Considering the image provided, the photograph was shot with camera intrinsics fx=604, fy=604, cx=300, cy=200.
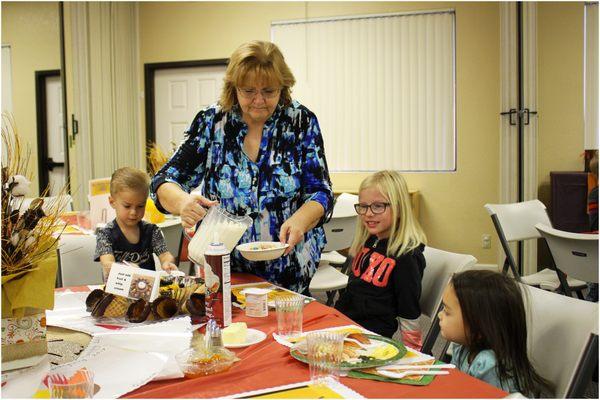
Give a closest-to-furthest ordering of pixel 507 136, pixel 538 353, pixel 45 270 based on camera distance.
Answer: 1. pixel 45 270
2. pixel 538 353
3. pixel 507 136

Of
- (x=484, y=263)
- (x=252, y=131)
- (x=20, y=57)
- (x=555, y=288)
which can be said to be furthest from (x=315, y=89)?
(x=252, y=131)

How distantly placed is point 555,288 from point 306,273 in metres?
1.99

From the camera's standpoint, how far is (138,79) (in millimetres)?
6785

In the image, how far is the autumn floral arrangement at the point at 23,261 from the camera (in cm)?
113

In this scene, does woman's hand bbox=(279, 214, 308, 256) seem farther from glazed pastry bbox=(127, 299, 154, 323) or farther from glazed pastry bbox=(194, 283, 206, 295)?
glazed pastry bbox=(127, 299, 154, 323)

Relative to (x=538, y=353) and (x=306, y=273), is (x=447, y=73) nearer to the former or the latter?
(x=306, y=273)

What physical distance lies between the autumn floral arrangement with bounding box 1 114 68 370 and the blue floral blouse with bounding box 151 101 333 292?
0.85 m

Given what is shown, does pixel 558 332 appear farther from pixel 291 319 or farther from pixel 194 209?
pixel 194 209

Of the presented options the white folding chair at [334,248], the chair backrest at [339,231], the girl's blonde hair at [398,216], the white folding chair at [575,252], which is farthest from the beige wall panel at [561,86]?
the girl's blonde hair at [398,216]

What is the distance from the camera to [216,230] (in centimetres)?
170

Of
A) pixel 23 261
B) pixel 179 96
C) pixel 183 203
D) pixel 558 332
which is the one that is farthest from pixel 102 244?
pixel 179 96

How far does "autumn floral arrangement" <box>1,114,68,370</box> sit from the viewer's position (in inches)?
44.6

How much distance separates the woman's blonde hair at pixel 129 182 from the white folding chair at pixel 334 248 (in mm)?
1037

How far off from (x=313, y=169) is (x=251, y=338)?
766mm
